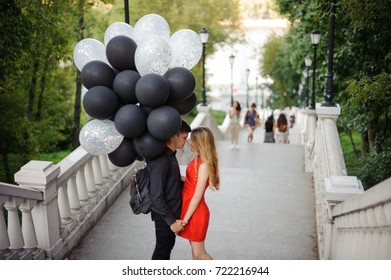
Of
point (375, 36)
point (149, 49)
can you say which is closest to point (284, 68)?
point (375, 36)

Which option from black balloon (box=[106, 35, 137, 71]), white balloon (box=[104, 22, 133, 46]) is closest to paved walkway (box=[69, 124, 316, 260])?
black balloon (box=[106, 35, 137, 71])

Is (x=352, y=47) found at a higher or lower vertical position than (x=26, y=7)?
lower

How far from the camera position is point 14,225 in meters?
4.84

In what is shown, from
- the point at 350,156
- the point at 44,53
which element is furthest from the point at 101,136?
the point at 350,156

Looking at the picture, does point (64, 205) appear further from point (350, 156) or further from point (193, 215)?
point (350, 156)

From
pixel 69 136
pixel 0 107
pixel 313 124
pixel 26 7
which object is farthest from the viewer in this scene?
pixel 69 136

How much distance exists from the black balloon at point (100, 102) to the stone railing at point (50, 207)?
1.18 meters

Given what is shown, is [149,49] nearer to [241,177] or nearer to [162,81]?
[162,81]

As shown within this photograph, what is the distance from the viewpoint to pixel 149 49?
4031mm

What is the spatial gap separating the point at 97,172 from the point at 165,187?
281cm

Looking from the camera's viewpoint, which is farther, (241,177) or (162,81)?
(241,177)

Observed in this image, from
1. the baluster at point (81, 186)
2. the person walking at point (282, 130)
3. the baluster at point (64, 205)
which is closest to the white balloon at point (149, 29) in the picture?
the baluster at point (64, 205)

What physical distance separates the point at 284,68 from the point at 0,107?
105 ft

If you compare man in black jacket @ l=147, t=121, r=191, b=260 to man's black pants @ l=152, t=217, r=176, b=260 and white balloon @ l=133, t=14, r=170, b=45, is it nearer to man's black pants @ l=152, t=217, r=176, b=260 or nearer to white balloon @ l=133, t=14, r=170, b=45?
man's black pants @ l=152, t=217, r=176, b=260
